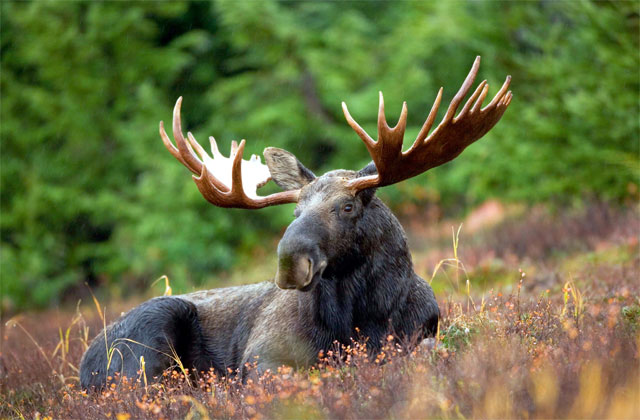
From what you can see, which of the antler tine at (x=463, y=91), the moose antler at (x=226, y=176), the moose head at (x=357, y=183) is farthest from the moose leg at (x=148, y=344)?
the antler tine at (x=463, y=91)

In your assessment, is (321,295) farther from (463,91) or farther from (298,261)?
(463,91)

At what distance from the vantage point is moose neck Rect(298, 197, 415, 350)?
183 inches

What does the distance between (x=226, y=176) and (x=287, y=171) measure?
2.42 ft

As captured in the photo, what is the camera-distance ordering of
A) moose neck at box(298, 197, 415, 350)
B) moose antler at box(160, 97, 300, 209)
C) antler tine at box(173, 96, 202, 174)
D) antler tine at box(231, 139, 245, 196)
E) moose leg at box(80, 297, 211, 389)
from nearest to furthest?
moose neck at box(298, 197, 415, 350) < antler tine at box(231, 139, 245, 196) < moose antler at box(160, 97, 300, 209) < moose leg at box(80, 297, 211, 389) < antler tine at box(173, 96, 202, 174)

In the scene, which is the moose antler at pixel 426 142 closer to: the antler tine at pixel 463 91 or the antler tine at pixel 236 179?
the antler tine at pixel 463 91

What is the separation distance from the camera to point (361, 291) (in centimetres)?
465

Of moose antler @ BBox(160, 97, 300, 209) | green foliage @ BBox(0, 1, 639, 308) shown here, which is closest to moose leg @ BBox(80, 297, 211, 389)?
moose antler @ BBox(160, 97, 300, 209)

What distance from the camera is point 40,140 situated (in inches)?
732

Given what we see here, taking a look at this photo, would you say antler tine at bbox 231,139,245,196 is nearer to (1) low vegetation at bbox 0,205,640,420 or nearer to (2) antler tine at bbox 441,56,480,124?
(1) low vegetation at bbox 0,205,640,420

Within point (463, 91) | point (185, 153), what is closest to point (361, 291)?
point (463, 91)

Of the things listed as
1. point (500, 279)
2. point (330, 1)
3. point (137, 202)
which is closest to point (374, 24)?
point (330, 1)

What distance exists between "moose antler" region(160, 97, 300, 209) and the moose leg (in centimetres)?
96

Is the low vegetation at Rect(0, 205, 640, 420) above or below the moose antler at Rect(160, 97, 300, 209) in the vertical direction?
below

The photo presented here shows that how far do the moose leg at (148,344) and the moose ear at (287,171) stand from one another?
133 centimetres
